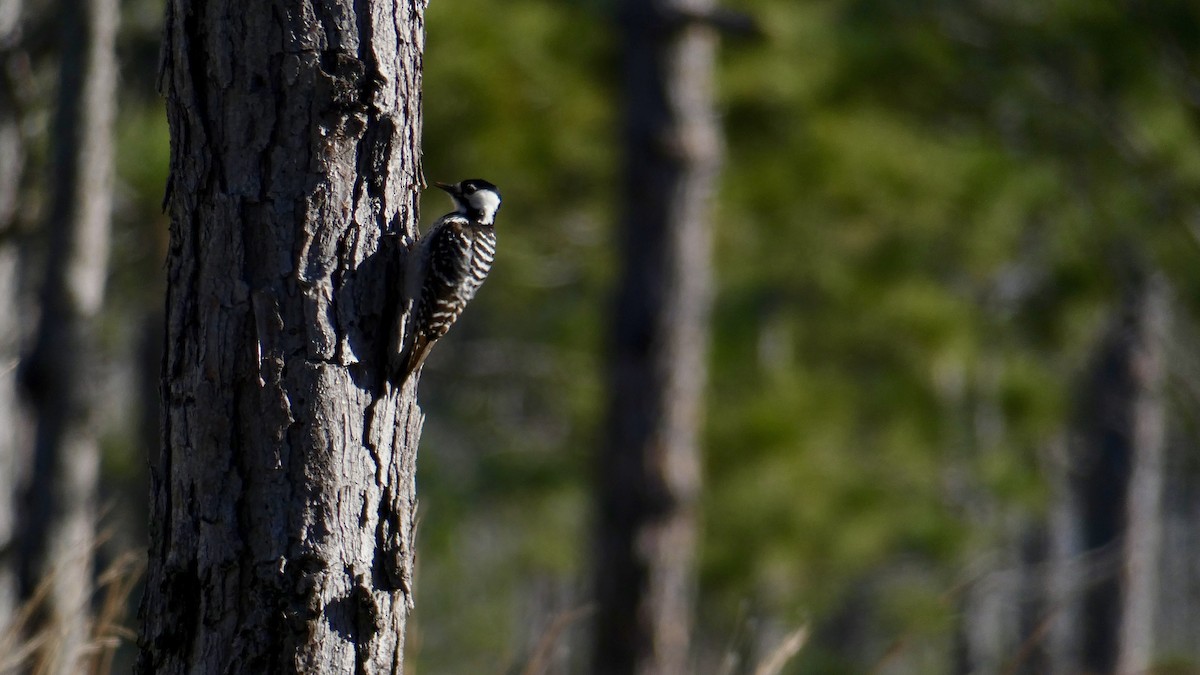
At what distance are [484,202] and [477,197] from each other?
2 cm

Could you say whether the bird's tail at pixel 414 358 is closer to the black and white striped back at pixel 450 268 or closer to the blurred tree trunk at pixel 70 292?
the black and white striped back at pixel 450 268

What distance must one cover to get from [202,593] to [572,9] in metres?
5.98

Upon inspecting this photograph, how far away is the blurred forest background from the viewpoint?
6.02 m

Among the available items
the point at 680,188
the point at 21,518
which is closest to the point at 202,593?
the point at 21,518

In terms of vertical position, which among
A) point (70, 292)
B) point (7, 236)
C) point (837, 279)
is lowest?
point (70, 292)

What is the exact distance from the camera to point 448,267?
2.50 m

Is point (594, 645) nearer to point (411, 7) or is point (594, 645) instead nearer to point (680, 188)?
point (680, 188)

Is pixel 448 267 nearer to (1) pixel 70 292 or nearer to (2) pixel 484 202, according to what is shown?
(2) pixel 484 202

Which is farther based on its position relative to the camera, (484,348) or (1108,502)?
(1108,502)

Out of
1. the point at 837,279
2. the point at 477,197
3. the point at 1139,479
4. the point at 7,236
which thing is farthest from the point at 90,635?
the point at 1139,479

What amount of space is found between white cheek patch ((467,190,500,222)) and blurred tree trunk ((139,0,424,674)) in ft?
4.76

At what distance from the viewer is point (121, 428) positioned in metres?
15.6

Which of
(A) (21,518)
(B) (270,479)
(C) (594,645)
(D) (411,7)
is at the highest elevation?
(D) (411,7)

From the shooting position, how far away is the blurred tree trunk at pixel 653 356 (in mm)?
6262
